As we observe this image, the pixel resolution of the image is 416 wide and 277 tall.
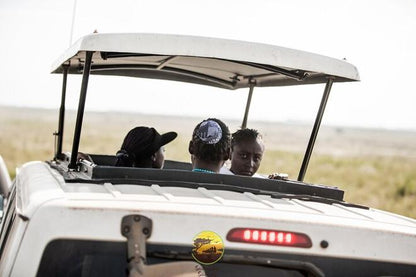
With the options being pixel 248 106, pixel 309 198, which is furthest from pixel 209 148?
pixel 248 106

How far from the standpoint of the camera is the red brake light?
10.0 feet

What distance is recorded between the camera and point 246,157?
257 inches

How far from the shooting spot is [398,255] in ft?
10.7

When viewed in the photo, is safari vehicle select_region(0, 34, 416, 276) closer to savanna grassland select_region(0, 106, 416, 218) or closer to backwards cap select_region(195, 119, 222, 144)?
backwards cap select_region(195, 119, 222, 144)

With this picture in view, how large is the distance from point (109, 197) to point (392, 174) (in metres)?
62.8

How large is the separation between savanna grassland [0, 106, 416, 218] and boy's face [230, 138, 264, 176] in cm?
151

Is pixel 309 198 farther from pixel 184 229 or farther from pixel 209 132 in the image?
pixel 209 132

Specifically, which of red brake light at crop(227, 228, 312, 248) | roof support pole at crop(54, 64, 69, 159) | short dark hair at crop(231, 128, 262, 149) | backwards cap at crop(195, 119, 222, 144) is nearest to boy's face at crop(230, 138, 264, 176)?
short dark hair at crop(231, 128, 262, 149)

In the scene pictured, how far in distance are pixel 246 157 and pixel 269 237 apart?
3.45 metres

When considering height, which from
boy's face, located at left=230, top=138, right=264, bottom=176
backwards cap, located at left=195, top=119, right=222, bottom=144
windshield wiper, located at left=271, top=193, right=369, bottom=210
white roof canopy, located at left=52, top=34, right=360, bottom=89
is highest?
white roof canopy, located at left=52, top=34, right=360, bottom=89

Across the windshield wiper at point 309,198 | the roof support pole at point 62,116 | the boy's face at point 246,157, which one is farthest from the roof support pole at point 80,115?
the boy's face at point 246,157

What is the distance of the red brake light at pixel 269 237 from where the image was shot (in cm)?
305

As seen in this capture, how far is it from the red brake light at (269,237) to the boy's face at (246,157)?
334 centimetres

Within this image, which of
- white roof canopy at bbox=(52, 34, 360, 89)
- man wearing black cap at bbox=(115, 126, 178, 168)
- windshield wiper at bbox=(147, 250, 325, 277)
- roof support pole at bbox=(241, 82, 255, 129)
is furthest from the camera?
roof support pole at bbox=(241, 82, 255, 129)
